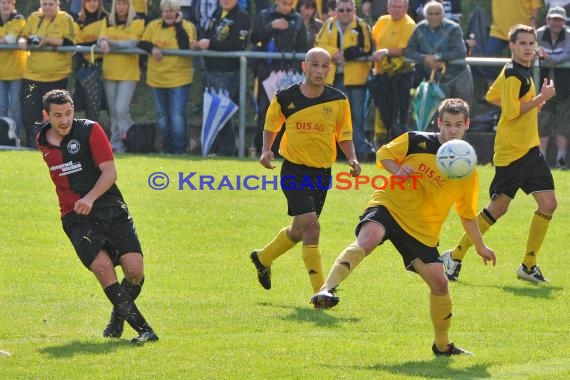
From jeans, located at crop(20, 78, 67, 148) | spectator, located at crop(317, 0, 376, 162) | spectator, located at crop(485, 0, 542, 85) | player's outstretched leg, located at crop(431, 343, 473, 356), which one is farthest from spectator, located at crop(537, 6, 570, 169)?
player's outstretched leg, located at crop(431, 343, 473, 356)

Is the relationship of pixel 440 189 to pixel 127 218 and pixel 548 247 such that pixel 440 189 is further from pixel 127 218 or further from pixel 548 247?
pixel 548 247

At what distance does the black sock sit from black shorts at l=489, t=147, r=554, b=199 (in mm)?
4584

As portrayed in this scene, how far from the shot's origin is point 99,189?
1000cm

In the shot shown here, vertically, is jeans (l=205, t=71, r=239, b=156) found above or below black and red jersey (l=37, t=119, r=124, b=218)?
below

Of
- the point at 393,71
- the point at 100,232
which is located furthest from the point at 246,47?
the point at 100,232

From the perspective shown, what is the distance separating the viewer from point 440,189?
388 inches

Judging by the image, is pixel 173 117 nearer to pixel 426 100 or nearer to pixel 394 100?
pixel 394 100

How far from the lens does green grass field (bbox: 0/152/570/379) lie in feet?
30.8

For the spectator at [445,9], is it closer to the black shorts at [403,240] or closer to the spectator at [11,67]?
the spectator at [11,67]

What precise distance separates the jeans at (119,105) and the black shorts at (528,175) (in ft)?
29.4

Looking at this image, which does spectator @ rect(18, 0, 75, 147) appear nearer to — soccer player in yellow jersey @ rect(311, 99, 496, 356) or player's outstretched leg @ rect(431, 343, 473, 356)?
soccer player in yellow jersey @ rect(311, 99, 496, 356)

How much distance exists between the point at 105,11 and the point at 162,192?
4.29 metres

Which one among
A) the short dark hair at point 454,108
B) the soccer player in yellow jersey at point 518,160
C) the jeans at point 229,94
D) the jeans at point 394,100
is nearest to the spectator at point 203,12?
the jeans at point 229,94

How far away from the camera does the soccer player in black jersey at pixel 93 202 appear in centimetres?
1008
